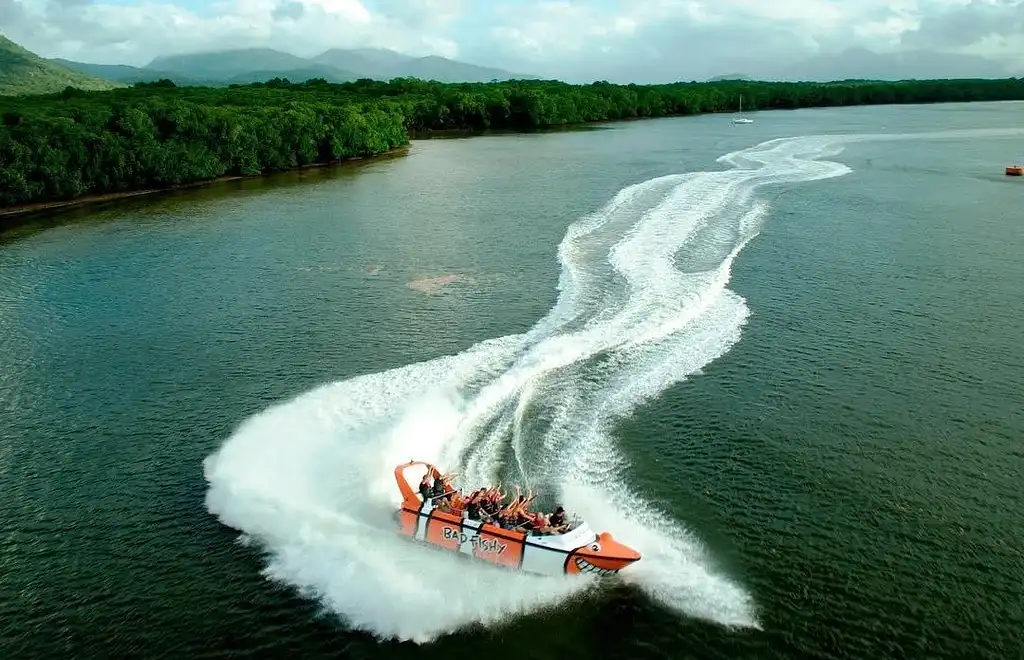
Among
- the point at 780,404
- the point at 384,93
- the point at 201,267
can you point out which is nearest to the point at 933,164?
the point at 780,404

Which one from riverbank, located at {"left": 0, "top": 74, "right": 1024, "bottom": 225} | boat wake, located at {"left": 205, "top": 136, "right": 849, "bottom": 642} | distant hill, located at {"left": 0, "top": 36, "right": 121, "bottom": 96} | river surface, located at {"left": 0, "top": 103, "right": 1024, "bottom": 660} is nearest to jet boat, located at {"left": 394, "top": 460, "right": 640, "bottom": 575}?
boat wake, located at {"left": 205, "top": 136, "right": 849, "bottom": 642}

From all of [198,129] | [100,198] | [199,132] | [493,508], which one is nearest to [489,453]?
[493,508]

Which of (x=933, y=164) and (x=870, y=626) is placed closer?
(x=870, y=626)

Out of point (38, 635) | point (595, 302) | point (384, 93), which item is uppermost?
point (384, 93)

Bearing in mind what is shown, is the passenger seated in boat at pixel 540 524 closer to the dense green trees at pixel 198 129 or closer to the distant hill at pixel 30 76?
the dense green trees at pixel 198 129

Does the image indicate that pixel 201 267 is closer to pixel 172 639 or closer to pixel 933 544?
pixel 172 639

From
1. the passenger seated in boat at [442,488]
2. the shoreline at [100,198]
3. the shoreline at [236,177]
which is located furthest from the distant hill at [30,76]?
the passenger seated in boat at [442,488]

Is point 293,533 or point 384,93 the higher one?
point 384,93
